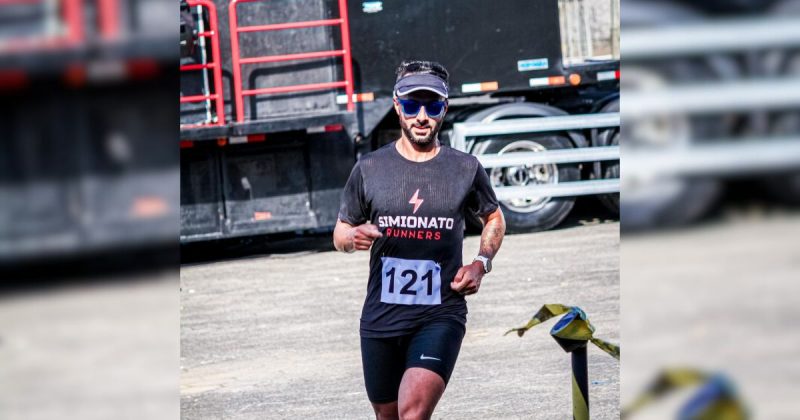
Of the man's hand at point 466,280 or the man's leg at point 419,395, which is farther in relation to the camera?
the man's hand at point 466,280

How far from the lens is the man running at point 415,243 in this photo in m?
3.88

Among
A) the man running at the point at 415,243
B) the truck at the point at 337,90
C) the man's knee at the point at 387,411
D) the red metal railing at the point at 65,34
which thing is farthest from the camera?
the truck at the point at 337,90

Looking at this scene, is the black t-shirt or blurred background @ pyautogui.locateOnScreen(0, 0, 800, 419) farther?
the black t-shirt

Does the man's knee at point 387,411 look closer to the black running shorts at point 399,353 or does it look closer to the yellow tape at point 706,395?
the black running shorts at point 399,353

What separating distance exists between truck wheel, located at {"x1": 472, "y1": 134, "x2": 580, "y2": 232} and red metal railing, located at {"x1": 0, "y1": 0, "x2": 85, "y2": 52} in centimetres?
616

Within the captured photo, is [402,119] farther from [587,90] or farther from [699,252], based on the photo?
[587,90]

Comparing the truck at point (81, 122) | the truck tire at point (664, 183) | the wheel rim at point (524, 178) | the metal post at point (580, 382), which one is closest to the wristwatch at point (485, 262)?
the metal post at point (580, 382)

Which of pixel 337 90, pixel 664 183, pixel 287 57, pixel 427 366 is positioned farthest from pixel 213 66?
pixel 664 183

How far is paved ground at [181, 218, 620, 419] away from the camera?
5832mm

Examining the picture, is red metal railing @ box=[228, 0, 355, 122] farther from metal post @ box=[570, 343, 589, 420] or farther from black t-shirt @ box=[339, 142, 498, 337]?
metal post @ box=[570, 343, 589, 420]

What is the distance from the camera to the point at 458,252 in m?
4.00

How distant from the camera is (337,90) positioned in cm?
895

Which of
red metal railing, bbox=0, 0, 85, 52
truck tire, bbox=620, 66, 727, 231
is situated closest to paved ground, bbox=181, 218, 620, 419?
truck tire, bbox=620, 66, 727, 231

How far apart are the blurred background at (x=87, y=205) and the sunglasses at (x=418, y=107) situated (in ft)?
7.09
